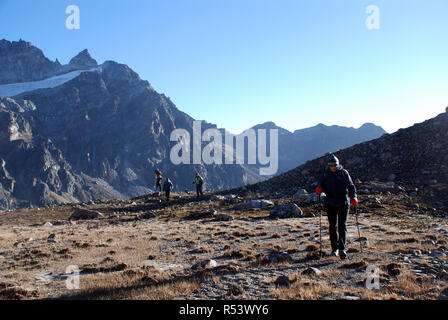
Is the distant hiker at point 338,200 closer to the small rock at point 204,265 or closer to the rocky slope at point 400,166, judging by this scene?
the small rock at point 204,265

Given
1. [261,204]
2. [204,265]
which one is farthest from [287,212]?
[204,265]

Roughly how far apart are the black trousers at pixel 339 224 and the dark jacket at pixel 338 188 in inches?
7.2

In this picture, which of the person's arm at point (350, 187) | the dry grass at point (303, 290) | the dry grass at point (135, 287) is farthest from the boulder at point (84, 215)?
the dry grass at point (303, 290)

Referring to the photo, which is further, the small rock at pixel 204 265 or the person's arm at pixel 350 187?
the person's arm at pixel 350 187

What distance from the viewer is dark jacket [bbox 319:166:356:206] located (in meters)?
9.92

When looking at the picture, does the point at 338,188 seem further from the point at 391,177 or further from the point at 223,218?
the point at 391,177

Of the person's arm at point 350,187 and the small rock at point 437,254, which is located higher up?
the person's arm at point 350,187

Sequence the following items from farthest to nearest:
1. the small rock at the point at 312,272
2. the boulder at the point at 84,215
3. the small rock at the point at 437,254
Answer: the boulder at the point at 84,215 < the small rock at the point at 437,254 < the small rock at the point at 312,272

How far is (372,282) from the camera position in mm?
7094

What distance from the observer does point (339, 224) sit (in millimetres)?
9969

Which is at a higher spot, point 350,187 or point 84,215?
point 350,187

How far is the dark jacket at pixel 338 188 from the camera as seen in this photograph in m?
9.92

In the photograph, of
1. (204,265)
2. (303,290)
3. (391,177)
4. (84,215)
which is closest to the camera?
(303,290)

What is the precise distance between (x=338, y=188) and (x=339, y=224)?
1137 millimetres
